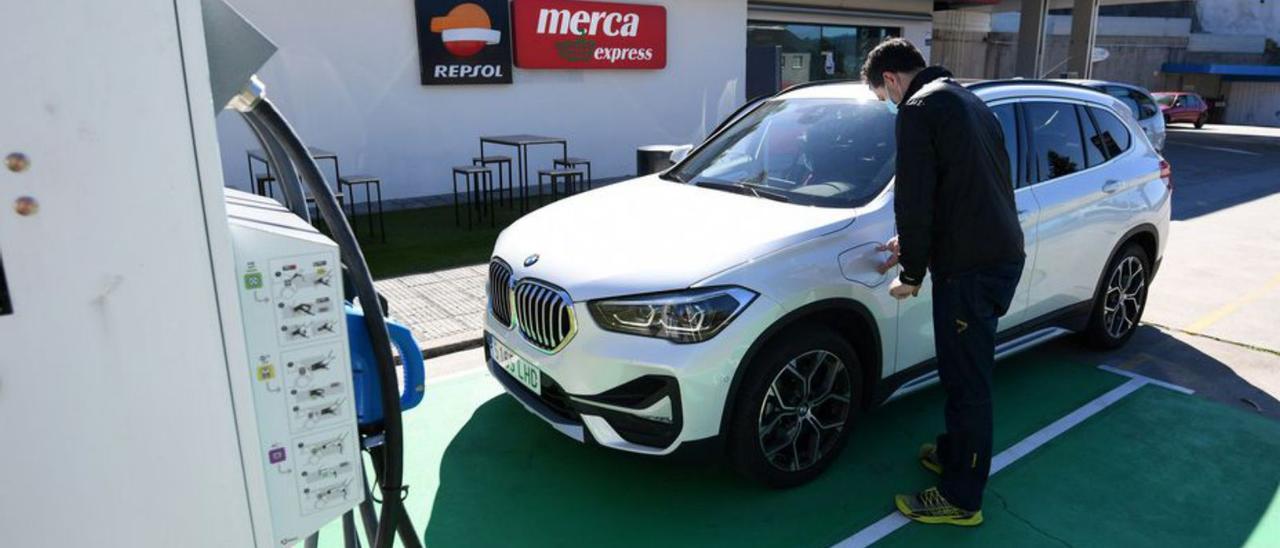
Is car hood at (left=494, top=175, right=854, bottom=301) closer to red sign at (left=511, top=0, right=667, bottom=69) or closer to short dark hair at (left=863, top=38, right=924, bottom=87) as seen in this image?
short dark hair at (left=863, top=38, right=924, bottom=87)

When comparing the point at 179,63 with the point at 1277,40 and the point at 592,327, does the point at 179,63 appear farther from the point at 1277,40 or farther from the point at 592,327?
the point at 1277,40

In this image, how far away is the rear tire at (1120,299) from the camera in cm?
490

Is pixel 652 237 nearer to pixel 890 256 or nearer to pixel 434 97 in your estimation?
pixel 890 256

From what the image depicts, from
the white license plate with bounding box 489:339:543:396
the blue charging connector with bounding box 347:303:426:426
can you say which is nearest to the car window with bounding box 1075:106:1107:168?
the white license plate with bounding box 489:339:543:396

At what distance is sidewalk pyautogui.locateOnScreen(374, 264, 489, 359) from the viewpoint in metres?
5.45

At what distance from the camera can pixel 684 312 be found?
10.00ft

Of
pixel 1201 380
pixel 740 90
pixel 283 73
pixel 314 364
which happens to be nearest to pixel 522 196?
pixel 283 73

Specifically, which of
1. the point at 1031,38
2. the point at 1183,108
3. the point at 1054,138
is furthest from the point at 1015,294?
the point at 1183,108

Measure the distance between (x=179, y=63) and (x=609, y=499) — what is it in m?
2.71

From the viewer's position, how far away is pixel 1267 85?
133 feet

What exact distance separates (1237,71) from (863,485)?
4864cm

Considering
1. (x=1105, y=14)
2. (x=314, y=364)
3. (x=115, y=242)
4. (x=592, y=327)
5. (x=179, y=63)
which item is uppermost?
(x=1105, y=14)

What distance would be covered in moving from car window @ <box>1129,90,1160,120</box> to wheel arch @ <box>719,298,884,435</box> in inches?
479

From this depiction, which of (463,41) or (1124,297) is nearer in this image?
(1124,297)
